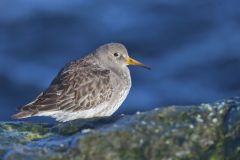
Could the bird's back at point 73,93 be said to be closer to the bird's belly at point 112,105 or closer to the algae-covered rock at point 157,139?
the bird's belly at point 112,105

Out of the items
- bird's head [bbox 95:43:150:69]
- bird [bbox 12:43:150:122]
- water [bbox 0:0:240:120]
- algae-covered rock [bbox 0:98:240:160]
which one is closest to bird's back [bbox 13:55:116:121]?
bird [bbox 12:43:150:122]

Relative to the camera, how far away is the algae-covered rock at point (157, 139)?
211 inches

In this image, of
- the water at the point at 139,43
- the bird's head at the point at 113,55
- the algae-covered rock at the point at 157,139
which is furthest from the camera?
the water at the point at 139,43

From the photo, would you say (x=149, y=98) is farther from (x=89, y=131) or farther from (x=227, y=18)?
(x=89, y=131)

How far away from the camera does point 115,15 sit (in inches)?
592

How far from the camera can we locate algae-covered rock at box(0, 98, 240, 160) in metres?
5.35

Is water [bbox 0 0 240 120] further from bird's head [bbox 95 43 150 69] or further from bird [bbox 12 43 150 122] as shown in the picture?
bird [bbox 12 43 150 122]

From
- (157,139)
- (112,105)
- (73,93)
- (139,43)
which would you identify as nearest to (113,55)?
(112,105)

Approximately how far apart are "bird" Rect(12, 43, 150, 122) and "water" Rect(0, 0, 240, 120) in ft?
10.2

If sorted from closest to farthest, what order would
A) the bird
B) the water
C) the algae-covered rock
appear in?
the algae-covered rock, the bird, the water

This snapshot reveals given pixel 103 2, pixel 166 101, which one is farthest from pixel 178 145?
pixel 103 2

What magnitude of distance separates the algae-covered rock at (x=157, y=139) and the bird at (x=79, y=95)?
2601mm

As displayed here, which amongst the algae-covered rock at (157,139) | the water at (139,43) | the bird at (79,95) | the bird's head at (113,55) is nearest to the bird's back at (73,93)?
the bird at (79,95)

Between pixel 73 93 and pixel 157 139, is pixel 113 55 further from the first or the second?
pixel 157 139
